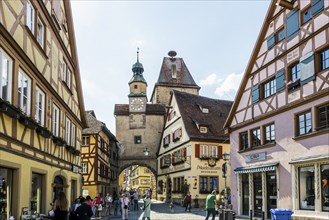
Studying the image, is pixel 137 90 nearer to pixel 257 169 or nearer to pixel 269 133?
pixel 257 169

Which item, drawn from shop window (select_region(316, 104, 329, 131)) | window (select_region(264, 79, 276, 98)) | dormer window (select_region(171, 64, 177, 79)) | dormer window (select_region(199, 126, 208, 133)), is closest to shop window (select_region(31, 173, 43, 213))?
shop window (select_region(316, 104, 329, 131))

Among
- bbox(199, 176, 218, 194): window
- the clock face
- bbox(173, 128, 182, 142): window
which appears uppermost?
the clock face

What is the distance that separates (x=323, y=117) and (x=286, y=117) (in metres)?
2.94

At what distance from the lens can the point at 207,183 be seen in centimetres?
3688

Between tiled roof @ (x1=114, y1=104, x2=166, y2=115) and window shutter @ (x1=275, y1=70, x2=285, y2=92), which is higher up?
tiled roof @ (x1=114, y1=104, x2=166, y2=115)

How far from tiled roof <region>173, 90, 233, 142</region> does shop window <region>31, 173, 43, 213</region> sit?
2347cm

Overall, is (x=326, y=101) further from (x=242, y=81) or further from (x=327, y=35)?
(x=242, y=81)

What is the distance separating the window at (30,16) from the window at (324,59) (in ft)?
38.5

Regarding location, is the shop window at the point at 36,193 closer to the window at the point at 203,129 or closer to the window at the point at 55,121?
the window at the point at 55,121

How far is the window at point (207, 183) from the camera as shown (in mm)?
36709

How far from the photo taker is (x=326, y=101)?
16.9m

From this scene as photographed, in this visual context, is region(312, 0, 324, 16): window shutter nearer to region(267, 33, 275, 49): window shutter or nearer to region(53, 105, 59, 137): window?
region(267, 33, 275, 49): window shutter

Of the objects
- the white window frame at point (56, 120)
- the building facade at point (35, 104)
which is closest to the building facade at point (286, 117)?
the building facade at point (35, 104)

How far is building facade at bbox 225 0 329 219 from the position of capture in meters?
17.4
